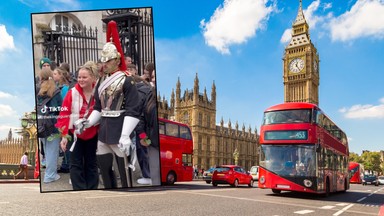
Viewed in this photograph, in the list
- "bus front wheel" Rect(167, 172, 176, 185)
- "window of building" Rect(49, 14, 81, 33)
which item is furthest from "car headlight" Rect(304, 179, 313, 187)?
"window of building" Rect(49, 14, 81, 33)

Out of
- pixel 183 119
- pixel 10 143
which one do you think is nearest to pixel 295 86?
pixel 183 119

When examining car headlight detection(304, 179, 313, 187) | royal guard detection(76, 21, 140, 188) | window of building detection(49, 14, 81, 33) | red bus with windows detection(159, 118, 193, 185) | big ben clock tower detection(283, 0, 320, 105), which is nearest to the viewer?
royal guard detection(76, 21, 140, 188)

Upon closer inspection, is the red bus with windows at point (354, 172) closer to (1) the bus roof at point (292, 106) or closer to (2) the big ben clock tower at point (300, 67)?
(1) the bus roof at point (292, 106)

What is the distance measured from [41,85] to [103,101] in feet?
2.21

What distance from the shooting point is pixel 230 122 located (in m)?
86.2

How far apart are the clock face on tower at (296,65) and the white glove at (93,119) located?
95.2 m

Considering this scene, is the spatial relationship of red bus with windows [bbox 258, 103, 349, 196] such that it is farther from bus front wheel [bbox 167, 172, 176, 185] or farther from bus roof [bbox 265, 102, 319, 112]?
bus front wheel [bbox 167, 172, 176, 185]

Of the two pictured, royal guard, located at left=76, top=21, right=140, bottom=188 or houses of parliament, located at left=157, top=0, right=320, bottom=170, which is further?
houses of parliament, located at left=157, top=0, right=320, bottom=170

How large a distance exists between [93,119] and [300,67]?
95301 mm

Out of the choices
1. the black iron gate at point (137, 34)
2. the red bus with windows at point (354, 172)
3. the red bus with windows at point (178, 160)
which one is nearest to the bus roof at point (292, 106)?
the red bus with windows at point (178, 160)

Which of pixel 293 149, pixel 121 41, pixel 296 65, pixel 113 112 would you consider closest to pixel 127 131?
pixel 113 112

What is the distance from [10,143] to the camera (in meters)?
36.7

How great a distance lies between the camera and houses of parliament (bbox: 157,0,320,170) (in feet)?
241

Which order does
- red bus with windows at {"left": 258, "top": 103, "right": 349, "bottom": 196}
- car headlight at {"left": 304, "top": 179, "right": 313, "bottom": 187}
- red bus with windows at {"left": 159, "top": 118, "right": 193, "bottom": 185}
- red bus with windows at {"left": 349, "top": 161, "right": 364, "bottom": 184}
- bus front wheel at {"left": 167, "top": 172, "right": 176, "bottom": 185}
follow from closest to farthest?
car headlight at {"left": 304, "top": 179, "right": 313, "bottom": 187}
red bus with windows at {"left": 258, "top": 103, "right": 349, "bottom": 196}
red bus with windows at {"left": 159, "top": 118, "right": 193, "bottom": 185}
bus front wheel at {"left": 167, "top": 172, "right": 176, "bottom": 185}
red bus with windows at {"left": 349, "top": 161, "right": 364, "bottom": 184}
